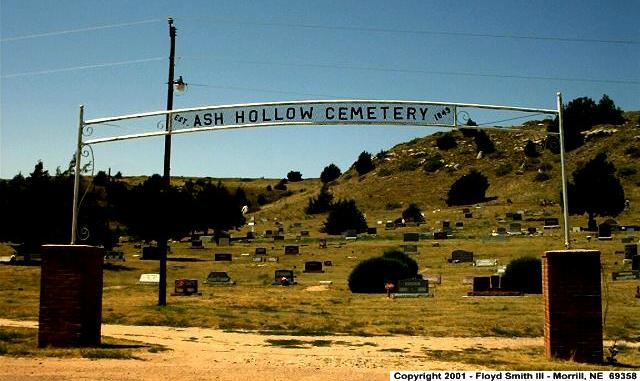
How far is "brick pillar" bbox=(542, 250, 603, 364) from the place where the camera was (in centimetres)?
1231

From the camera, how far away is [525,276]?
30.5 metres

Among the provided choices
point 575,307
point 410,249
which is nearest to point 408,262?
point 410,249

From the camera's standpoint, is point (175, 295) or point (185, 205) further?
point (185, 205)

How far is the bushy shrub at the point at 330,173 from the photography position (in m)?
159

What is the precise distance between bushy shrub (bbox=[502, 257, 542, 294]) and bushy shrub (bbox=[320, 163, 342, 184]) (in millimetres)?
127721

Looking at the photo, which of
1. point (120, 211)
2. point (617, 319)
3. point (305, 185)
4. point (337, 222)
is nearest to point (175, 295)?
point (617, 319)

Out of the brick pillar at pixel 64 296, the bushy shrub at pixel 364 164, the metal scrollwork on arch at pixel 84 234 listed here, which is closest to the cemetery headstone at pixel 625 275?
the metal scrollwork on arch at pixel 84 234

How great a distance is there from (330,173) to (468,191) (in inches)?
A: 2455

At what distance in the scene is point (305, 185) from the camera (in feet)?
543

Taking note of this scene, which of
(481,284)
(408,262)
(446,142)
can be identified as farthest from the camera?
(446,142)

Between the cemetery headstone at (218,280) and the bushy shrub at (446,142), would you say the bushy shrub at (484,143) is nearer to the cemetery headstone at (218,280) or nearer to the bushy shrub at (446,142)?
the bushy shrub at (446,142)

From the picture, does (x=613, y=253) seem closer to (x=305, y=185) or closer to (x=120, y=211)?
(x=120, y=211)

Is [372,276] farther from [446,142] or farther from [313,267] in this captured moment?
[446,142]

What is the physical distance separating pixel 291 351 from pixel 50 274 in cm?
570
